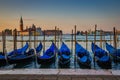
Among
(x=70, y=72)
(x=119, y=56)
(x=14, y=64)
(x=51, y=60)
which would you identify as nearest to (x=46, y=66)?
(x=51, y=60)

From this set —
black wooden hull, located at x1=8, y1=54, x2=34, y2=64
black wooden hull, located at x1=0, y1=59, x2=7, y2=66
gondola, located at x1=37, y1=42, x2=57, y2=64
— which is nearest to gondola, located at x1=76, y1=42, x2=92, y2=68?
gondola, located at x1=37, y1=42, x2=57, y2=64

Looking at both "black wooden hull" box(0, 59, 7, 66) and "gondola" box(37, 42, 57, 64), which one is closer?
"black wooden hull" box(0, 59, 7, 66)

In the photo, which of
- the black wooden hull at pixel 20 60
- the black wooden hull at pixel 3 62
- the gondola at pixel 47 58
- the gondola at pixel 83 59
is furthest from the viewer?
the gondola at pixel 47 58

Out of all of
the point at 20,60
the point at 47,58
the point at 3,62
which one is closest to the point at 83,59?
the point at 47,58

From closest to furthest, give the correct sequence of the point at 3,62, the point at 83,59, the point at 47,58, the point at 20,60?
the point at 83,59, the point at 3,62, the point at 20,60, the point at 47,58

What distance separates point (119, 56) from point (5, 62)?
7758 millimetres

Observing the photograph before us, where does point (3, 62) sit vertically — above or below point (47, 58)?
below

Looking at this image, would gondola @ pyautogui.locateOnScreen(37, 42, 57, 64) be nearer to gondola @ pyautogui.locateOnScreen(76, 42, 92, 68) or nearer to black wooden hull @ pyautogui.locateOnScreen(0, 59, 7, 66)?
gondola @ pyautogui.locateOnScreen(76, 42, 92, 68)

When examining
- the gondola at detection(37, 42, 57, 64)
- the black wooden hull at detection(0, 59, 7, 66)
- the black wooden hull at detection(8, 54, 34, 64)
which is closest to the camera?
the black wooden hull at detection(0, 59, 7, 66)

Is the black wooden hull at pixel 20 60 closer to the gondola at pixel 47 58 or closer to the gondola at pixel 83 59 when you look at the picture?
the gondola at pixel 47 58

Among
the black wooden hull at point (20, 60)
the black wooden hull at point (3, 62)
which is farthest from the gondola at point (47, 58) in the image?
the black wooden hull at point (3, 62)

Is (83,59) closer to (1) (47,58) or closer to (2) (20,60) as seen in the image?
(1) (47,58)

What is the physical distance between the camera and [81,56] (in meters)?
14.9

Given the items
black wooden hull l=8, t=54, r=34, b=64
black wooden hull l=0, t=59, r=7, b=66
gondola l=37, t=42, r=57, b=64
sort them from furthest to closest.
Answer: gondola l=37, t=42, r=57, b=64 < black wooden hull l=8, t=54, r=34, b=64 < black wooden hull l=0, t=59, r=7, b=66
